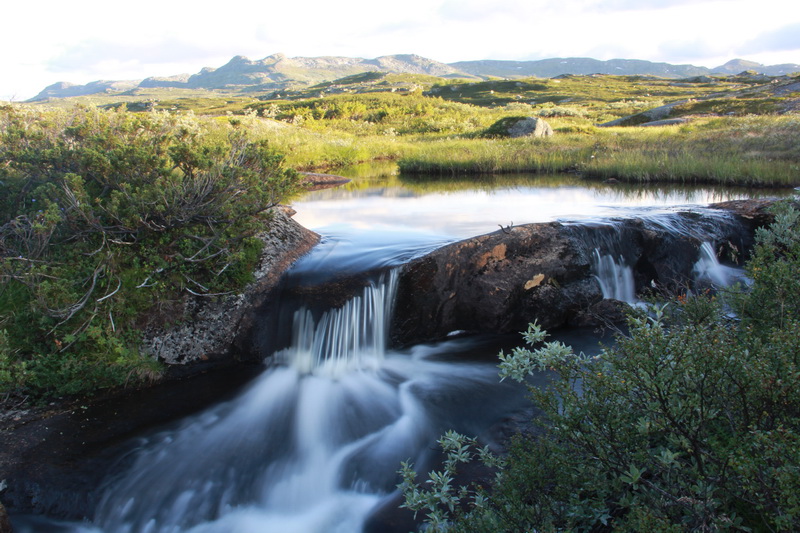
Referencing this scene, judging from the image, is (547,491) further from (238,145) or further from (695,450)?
(238,145)

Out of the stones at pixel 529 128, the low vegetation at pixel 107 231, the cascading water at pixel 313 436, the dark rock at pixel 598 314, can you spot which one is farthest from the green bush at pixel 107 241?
the stones at pixel 529 128

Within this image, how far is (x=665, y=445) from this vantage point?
9.71 ft

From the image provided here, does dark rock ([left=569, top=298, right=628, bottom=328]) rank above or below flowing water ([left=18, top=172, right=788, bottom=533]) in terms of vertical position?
above

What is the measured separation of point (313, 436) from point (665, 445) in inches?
152

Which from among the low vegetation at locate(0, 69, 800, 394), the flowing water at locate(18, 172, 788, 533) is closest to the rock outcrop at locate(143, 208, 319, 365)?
the low vegetation at locate(0, 69, 800, 394)

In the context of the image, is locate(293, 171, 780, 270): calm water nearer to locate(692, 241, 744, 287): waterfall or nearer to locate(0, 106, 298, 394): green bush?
locate(692, 241, 744, 287): waterfall

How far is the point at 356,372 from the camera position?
6.88 meters

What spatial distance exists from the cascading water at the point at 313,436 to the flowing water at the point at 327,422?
0.04 feet

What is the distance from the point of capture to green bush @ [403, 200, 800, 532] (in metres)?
2.21

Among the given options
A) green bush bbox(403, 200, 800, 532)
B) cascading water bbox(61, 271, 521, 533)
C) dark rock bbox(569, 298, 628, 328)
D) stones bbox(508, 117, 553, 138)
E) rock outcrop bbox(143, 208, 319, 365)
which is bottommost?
cascading water bbox(61, 271, 521, 533)

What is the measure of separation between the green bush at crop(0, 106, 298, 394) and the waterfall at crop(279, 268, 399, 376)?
1.25 m

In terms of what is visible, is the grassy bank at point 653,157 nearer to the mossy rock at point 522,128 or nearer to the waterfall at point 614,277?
the mossy rock at point 522,128

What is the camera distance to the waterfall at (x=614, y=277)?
27.5ft

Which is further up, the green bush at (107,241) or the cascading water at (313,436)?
the green bush at (107,241)
